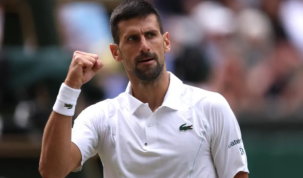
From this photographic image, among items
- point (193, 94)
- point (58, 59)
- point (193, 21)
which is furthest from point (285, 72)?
point (193, 94)

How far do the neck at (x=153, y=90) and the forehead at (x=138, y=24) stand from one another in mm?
314

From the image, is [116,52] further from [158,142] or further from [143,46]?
[158,142]

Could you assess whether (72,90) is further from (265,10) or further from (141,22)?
(265,10)

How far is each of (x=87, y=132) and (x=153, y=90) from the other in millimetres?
537

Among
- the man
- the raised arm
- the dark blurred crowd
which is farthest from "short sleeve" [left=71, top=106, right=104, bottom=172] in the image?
the dark blurred crowd

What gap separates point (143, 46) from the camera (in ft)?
15.3

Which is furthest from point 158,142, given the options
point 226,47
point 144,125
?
point 226,47

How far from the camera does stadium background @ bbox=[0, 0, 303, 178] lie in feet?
26.6

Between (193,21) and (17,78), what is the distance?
12.2 feet

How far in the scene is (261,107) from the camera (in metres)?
9.78

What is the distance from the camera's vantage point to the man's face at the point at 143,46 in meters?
4.70

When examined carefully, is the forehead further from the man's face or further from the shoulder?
the shoulder

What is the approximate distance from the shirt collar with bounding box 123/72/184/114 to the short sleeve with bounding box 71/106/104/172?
0.21 metres

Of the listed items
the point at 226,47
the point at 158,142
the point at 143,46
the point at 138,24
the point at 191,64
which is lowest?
the point at 191,64
